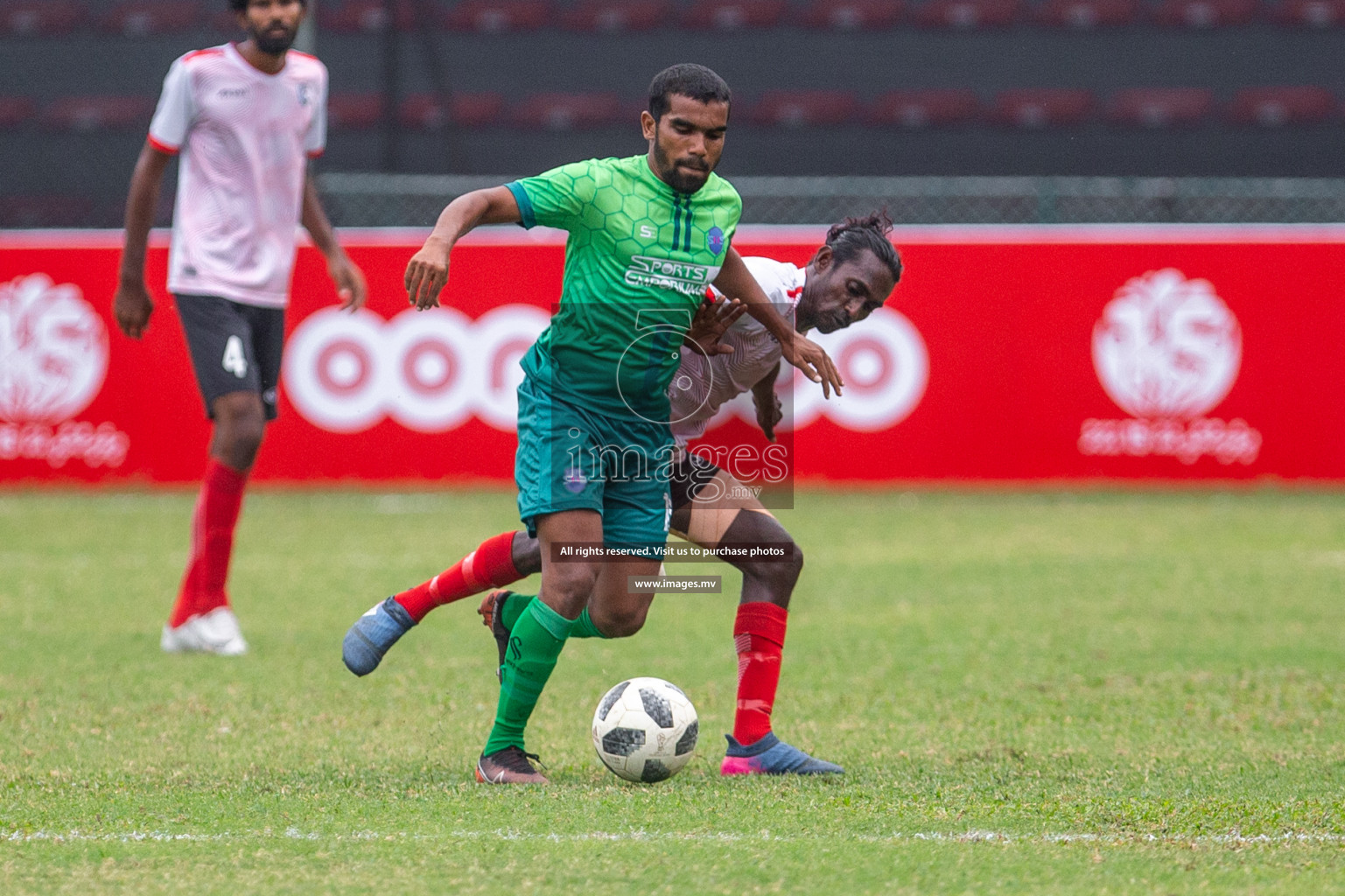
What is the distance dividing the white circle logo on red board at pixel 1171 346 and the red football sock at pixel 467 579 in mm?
6843

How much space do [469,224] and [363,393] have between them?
7.05 meters

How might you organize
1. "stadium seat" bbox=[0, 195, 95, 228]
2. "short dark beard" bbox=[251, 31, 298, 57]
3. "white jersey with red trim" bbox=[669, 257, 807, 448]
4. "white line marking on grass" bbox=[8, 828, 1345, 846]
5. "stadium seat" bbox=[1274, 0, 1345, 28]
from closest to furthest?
1. "white line marking on grass" bbox=[8, 828, 1345, 846]
2. "white jersey with red trim" bbox=[669, 257, 807, 448]
3. "short dark beard" bbox=[251, 31, 298, 57]
4. "stadium seat" bbox=[0, 195, 95, 228]
5. "stadium seat" bbox=[1274, 0, 1345, 28]

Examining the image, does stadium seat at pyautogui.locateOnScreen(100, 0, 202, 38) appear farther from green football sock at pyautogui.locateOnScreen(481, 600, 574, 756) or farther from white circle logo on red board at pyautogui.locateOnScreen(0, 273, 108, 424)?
green football sock at pyautogui.locateOnScreen(481, 600, 574, 756)

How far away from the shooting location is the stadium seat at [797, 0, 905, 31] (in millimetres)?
12977

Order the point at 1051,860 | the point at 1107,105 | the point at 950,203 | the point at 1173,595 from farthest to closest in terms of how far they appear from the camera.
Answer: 1. the point at 1107,105
2. the point at 950,203
3. the point at 1173,595
4. the point at 1051,860

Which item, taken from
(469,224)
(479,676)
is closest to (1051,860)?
(469,224)

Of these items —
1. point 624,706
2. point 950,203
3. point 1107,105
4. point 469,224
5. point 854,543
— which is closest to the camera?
point 469,224

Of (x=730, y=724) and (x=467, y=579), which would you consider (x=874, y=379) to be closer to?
(x=730, y=724)

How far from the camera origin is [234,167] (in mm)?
6320

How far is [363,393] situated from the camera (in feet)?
35.1

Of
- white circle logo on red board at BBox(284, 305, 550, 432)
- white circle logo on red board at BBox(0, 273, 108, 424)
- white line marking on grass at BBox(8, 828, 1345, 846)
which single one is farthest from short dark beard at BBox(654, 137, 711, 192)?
white circle logo on red board at BBox(0, 273, 108, 424)

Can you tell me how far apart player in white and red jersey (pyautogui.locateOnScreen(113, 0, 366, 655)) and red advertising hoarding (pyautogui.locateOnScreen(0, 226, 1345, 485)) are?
166 inches

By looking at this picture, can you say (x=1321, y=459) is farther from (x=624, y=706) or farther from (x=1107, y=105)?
(x=624, y=706)

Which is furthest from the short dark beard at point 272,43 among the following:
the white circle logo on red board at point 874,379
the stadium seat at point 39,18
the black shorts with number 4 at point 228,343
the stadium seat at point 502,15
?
the stadium seat at point 39,18
